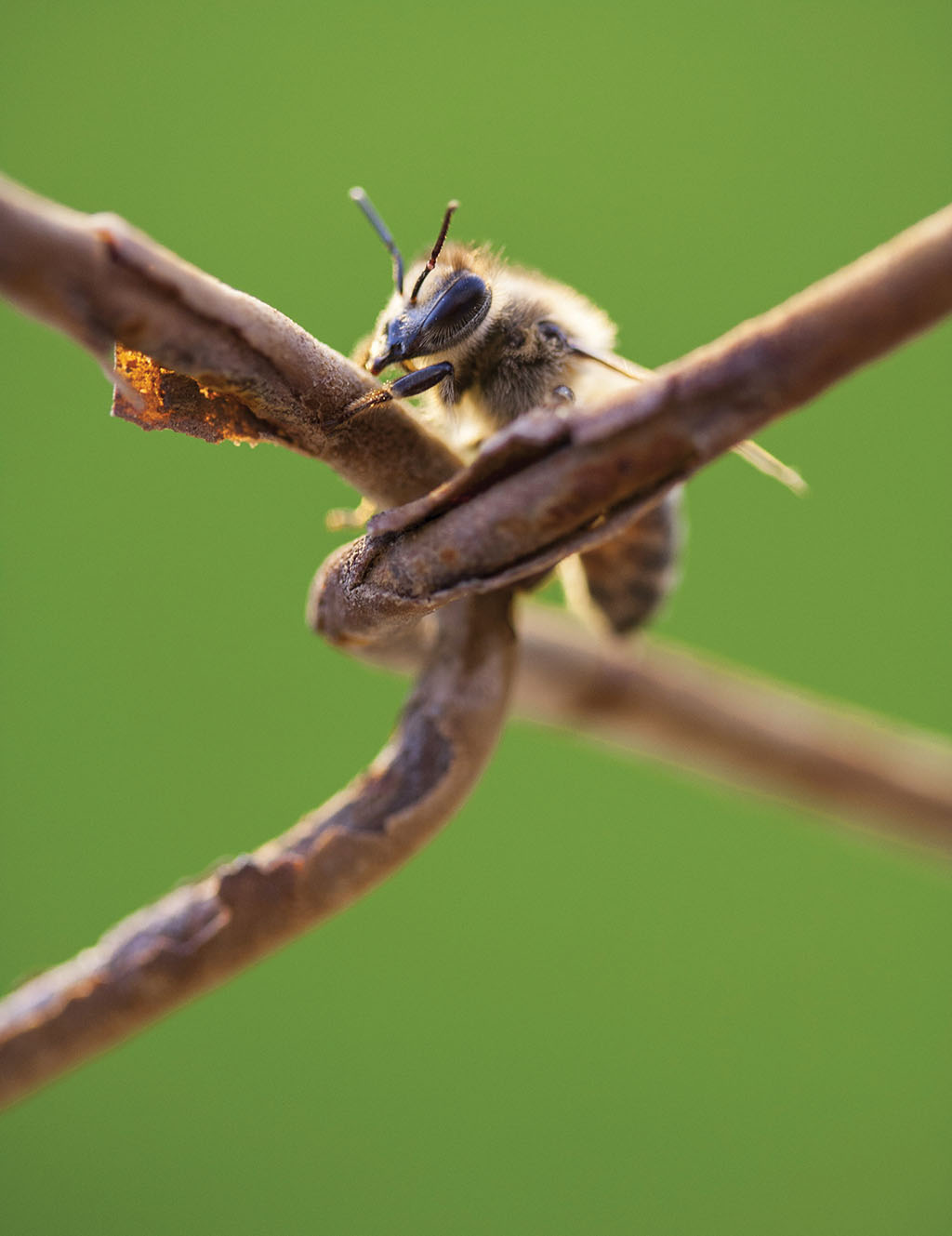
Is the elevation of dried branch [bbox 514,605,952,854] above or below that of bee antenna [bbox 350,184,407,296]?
below

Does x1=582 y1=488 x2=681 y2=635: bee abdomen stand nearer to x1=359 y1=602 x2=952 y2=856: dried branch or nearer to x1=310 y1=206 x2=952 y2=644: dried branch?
x1=359 y1=602 x2=952 y2=856: dried branch

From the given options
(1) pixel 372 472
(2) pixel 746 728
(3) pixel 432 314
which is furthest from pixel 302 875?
(2) pixel 746 728

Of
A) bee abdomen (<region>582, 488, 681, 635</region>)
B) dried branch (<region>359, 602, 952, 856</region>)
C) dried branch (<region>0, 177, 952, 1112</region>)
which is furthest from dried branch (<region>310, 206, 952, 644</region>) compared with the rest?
dried branch (<region>359, 602, 952, 856</region>)

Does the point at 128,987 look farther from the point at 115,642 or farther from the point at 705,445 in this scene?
the point at 115,642

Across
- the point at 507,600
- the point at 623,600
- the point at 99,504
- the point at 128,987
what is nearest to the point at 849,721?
the point at 623,600

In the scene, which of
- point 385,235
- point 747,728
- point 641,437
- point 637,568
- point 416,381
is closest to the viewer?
point 641,437

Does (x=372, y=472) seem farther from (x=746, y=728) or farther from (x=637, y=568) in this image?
(x=746, y=728)

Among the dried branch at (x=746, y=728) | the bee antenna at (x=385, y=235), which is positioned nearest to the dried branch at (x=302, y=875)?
the bee antenna at (x=385, y=235)
